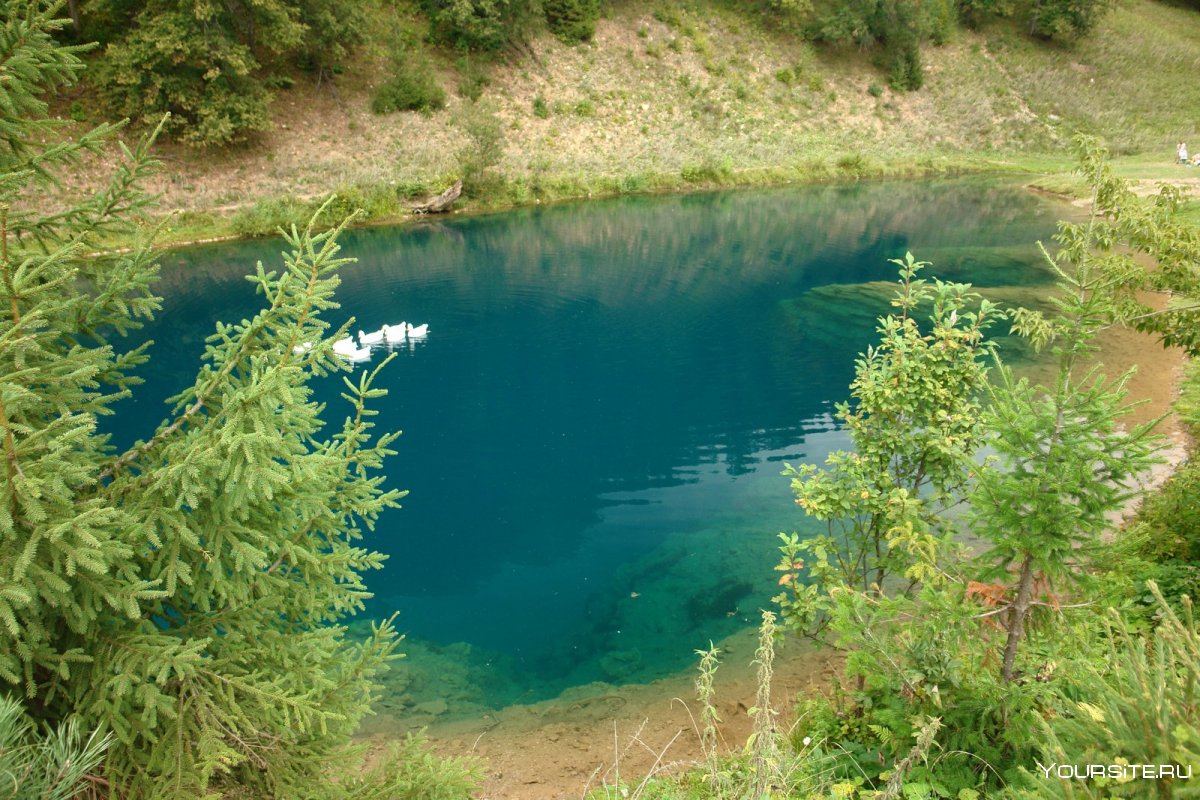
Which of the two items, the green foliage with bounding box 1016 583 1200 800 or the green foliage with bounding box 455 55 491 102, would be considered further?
the green foliage with bounding box 455 55 491 102

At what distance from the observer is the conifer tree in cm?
370

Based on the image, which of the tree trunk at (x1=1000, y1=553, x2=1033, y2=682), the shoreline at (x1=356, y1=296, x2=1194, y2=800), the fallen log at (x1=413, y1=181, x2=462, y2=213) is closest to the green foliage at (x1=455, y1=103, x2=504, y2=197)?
the fallen log at (x1=413, y1=181, x2=462, y2=213)

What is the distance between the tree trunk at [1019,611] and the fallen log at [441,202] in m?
39.0

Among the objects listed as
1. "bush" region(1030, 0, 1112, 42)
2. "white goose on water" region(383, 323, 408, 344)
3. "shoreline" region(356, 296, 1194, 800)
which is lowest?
"shoreline" region(356, 296, 1194, 800)

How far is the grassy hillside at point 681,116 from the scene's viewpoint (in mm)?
39062

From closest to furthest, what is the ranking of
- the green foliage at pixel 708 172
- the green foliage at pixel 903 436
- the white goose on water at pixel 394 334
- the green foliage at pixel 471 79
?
the green foliage at pixel 903 436 → the white goose on water at pixel 394 334 → the green foliage at pixel 471 79 → the green foliage at pixel 708 172

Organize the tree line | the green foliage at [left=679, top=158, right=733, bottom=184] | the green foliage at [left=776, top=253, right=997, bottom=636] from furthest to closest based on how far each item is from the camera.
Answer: the green foliage at [left=679, top=158, right=733, bottom=184] → the tree line → the green foliage at [left=776, top=253, right=997, bottom=636]

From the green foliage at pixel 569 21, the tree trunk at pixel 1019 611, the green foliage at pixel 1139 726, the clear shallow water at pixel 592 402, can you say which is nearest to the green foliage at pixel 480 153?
the clear shallow water at pixel 592 402

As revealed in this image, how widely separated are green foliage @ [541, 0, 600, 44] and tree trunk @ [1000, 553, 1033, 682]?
58.0m

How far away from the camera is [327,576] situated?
5.34 metres

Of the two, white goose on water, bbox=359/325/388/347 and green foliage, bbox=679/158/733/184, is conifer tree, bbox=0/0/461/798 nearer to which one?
white goose on water, bbox=359/325/388/347

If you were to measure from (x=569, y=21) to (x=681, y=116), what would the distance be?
12502 millimetres

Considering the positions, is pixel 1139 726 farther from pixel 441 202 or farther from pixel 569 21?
pixel 569 21

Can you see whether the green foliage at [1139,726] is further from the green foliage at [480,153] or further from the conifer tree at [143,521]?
the green foliage at [480,153]
